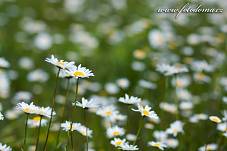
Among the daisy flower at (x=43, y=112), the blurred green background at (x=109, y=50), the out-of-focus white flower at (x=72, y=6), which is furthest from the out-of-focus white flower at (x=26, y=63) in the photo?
the daisy flower at (x=43, y=112)

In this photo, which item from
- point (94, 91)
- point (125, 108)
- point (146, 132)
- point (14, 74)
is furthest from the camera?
point (14, 74)

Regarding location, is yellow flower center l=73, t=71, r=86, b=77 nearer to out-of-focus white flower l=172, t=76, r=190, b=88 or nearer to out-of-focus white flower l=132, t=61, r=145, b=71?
out-of-focus white flower l=172, t=76, r=190, b=88

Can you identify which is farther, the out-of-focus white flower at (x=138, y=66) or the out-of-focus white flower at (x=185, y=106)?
the out-of-focus white flower at (x=138, y=66)

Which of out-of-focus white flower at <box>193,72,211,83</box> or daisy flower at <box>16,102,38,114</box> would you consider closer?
daisy flower at <box>16,102,38,114</box>

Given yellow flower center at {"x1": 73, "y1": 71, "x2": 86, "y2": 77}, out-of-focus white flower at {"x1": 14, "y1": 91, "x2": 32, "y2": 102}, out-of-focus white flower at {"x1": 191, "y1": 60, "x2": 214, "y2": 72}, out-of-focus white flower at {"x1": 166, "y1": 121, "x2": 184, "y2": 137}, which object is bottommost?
yellow flower center at {"x1": 73, "y1": 71, "x2": 86, "y2": 77}

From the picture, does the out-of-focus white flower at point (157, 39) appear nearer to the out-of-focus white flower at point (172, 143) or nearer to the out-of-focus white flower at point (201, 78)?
the out-of-focus white flower at point (201, 78)

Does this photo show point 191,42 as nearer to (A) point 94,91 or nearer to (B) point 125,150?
(A) point 94,91

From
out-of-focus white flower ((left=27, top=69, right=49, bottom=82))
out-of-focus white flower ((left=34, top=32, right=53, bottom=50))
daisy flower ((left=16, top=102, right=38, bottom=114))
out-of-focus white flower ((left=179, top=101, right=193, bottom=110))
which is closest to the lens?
daisy flower ((left=16, top=102, right=38, bottom=114))

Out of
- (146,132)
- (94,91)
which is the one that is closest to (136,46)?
(94,91)

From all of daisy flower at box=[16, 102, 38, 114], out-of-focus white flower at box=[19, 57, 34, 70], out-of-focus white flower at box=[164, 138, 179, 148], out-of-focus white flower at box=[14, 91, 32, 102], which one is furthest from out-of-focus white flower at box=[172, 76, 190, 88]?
daisy flower at box=[16, 102, 38, 114]
